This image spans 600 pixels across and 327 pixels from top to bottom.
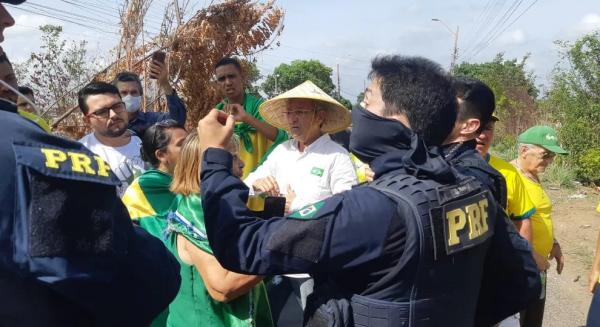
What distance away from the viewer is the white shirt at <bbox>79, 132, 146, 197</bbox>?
3893mm

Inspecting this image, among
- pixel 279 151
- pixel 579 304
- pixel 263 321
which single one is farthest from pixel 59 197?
pixel 579 304

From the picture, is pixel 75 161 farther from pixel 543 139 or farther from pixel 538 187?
pixel 543 139

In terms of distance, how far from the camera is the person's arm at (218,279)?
2.17 m

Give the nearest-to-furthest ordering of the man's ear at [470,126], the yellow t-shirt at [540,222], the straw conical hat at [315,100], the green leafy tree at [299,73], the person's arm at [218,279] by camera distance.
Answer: the person's arm at [218,279], the man's ear at [470,126], the yellow t-shirt at [540,222], the straw conical hat at [315,100], the green leafy tree at [299,73]

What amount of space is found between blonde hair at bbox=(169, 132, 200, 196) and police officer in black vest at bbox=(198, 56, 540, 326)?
20.6 inches

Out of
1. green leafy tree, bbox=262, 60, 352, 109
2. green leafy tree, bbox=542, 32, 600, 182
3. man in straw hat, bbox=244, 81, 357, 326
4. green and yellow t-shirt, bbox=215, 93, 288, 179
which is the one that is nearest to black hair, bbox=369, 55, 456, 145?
man in straw hat, bbox=244, 81, 357, 326

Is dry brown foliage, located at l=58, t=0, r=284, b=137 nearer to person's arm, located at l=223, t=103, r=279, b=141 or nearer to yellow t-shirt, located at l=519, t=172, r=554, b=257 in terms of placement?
person's arm, located at l=223, t=103, r=279, b=141

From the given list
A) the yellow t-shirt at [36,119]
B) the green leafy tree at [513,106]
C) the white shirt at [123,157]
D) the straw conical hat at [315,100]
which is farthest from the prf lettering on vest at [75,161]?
the green leafy tree at [513,106]

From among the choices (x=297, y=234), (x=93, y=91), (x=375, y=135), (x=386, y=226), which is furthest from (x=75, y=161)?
(x=93, y=91)

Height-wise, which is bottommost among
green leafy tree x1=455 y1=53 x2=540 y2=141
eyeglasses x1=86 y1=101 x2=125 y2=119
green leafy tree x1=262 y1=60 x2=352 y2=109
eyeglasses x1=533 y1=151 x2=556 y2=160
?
green leafy tree x1=262 y1=60 x2=352 y2=109

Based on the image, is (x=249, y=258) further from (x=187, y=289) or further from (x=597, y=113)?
(x=597, y=113)

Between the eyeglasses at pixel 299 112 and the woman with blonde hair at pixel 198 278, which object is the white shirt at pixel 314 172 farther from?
the woman with blonde hair at pixel 198 278

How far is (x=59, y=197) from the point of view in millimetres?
1085

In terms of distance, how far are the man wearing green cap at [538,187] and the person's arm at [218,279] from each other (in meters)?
2.20
